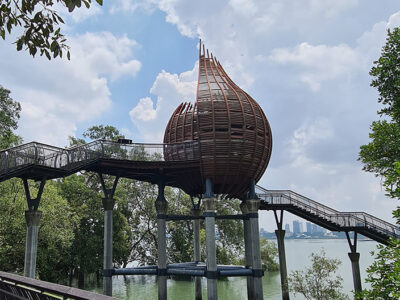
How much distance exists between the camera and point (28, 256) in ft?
62.8

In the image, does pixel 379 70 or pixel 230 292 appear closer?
pixel 379 70

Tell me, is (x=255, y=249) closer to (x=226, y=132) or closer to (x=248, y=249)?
(x=248, y=249)

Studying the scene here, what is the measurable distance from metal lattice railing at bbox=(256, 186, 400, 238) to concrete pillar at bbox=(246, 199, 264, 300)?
5.12 meters

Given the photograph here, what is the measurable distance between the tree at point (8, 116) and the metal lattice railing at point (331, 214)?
21.5 metres

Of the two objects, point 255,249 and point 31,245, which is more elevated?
point 31,245

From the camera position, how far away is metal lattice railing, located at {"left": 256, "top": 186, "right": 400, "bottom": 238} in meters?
26.2

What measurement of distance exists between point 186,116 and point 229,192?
6150 millimetres

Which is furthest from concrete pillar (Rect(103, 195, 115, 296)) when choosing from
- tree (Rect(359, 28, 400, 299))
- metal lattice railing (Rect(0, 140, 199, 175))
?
tree (Rect(359, 28, 400, 299))

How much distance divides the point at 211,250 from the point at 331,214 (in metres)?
11.0

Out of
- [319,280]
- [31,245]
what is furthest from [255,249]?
[31,245]

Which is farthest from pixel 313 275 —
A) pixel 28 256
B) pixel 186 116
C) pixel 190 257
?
pixel 190 257

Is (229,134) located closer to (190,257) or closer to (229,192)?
(229,192)

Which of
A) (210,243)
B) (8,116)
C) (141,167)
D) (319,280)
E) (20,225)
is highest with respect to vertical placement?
(8,116)

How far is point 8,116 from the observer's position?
32.9m
